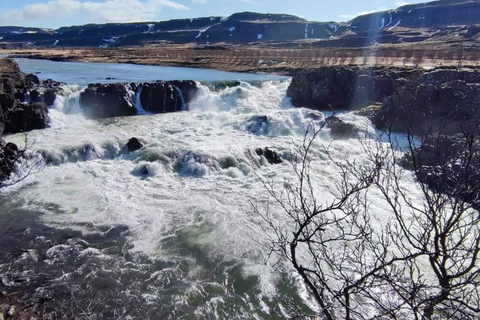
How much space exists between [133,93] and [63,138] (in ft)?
33.9

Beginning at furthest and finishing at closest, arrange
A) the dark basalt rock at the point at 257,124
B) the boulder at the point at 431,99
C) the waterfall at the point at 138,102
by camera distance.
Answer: the waterfall at the point at 138,102 < the dark basalt rock at the point at 257,124 < the boulder at the point at 431,99

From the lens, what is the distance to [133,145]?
19109mm

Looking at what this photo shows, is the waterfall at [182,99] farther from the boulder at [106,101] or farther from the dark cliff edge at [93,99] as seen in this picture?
the boulder at [106,101]

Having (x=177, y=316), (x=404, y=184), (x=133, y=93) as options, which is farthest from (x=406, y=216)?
(x=133, y=93)

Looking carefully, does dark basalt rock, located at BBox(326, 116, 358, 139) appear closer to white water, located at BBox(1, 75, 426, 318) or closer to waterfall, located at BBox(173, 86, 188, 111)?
white water, located at BBox(1, 75, 426, 318)

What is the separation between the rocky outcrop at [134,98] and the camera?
27.1 meters

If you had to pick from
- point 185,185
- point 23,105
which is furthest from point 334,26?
point 185,185

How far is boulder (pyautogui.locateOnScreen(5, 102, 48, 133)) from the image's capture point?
69.8 feet

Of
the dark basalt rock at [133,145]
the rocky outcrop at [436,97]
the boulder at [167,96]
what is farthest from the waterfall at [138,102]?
the rocky outcrop at [436,97]

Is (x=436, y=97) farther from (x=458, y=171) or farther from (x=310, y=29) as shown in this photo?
(x=310, y=29)

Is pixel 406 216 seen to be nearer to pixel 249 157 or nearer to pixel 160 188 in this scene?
pixel 249 157

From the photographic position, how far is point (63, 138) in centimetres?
2045

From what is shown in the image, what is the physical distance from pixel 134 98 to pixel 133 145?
1180 cm

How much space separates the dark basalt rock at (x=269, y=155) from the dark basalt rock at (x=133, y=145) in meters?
6.41
